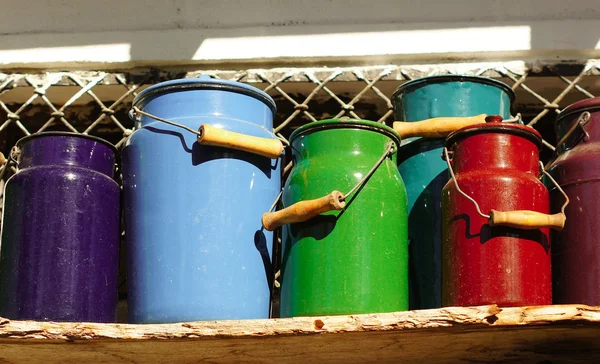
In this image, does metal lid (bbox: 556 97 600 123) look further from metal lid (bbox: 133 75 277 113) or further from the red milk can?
metal lid (bbox: 133 75 277 113)

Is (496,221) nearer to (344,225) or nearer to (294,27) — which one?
(344,225)

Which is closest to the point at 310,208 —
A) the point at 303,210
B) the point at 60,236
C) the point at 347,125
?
the point at 303,210

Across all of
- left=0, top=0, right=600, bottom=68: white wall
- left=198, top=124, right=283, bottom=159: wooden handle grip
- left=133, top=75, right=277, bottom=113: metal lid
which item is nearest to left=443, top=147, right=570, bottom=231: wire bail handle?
left=198, top=124, right=283, bottom=159: wooden handle grip

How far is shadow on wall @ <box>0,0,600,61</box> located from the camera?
2436 millimetres

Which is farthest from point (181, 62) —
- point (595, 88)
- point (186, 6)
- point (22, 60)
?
point (595, 88)

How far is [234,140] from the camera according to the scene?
192cm

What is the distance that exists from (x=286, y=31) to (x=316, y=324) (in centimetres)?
95

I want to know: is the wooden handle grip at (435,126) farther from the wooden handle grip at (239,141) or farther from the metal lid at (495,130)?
the wooden handle grip at (239,141)

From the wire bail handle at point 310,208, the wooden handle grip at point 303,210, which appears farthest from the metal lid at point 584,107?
the wooden handle grip at point 303,210

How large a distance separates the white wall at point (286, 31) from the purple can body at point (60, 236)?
1.83ft

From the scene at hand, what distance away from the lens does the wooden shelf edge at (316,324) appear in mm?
1671

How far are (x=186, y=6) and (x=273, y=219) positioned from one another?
838mm

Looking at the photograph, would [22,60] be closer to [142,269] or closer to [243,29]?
[243,29]

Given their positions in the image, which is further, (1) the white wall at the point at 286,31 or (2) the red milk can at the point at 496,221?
(1) the white wall at the point at 286,31
